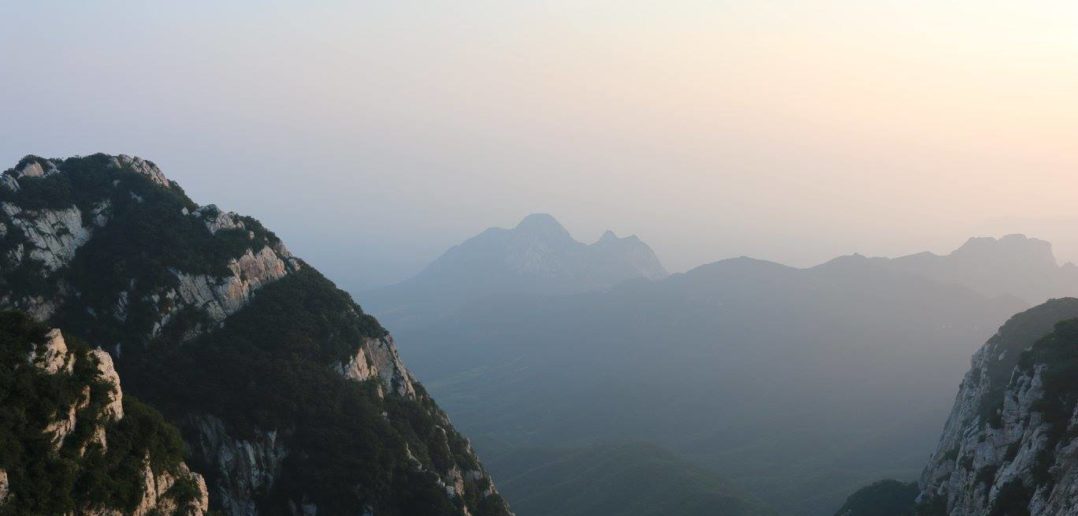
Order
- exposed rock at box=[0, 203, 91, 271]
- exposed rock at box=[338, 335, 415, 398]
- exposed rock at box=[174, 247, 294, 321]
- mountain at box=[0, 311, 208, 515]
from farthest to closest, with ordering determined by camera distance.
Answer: exposed rock at box=[338, 335, 415, 398]
exposed rock at box=[174, 247, 294, 321]
exposed rock at box=[0, 203, 91, 271]
mountain at box=[0, 311, 208, 515]

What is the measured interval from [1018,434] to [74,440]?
80.3 metres

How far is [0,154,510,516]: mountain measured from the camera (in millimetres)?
70250

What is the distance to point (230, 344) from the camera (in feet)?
254

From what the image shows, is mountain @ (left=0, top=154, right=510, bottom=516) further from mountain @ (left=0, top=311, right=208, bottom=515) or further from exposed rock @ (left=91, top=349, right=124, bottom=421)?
exposed rock @ (left=91, top=349, right=124, bottom=421)

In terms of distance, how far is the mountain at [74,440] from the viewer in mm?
39094

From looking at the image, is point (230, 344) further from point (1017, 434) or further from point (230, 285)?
point (1017, 434)

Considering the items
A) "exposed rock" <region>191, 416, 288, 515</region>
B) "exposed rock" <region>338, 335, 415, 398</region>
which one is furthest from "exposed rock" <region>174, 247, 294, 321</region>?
"exposed rock" <region>191, 416, 288, 515</region>

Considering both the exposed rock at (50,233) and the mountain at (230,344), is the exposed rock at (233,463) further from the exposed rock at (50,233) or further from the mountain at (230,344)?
the exposed rock at (50,233)

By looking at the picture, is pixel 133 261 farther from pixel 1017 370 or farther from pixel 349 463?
pixel 1017 370

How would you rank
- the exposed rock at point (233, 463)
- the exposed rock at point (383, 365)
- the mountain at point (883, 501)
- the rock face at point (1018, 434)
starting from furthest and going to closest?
the mountain at point (883, 501)
the exposed rock at point (383, 365)
the exposed rock at point (233, 463)
the rock face at point (1018, 434)

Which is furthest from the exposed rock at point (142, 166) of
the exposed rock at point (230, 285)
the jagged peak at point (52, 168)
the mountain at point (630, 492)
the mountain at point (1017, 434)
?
the mountain at point (630, 492)

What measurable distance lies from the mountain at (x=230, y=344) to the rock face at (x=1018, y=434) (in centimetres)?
5268

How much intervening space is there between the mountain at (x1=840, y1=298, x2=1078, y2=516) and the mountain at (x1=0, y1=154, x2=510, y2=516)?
5274 centimetres

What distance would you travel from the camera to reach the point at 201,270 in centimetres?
8188
